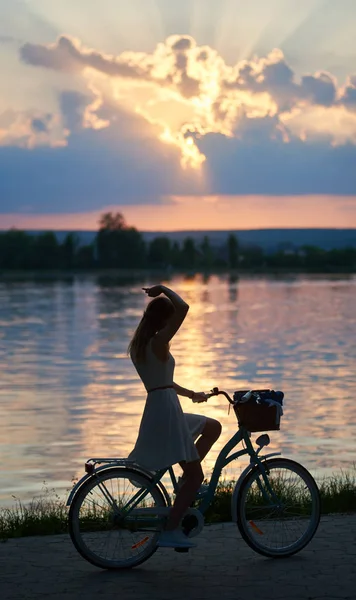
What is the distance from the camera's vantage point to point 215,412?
20438mm

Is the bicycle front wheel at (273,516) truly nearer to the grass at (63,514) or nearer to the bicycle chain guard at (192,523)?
the bicycle chain guard at (192,523)

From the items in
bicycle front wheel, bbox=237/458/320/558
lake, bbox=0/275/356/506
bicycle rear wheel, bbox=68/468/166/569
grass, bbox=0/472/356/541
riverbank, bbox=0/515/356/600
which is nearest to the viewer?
riverbank, bbox=0/515/356/600

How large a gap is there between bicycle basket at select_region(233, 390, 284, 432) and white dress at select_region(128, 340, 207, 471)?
409 millimetres

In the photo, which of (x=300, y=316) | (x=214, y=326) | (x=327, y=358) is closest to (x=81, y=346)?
(x=327, y=358)

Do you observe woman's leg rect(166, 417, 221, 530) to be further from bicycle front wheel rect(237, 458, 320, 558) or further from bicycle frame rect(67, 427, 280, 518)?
bicycle front wheel rect(237, 458, 320, 558)

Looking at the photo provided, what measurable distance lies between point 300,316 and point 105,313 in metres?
13.2

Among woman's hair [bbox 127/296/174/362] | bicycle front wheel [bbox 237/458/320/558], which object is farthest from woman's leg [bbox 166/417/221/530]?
woman's hair [bbox 127/296/174/362]

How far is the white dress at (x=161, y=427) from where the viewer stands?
23.9ft

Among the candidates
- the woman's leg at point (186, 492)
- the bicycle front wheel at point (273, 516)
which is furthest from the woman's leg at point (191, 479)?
the bicycle front wheel at point (273, 516)

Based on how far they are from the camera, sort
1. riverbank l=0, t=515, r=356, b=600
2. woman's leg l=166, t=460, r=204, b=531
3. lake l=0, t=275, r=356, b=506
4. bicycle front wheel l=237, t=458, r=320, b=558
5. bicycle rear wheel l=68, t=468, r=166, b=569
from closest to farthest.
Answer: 1. riverbank l=0, t=515, r=356, b=600
2. bicycle rear wheel l=68, t=468, r=166, b=569
3. woman's leg l=166, t=460, r=204, b=531
4. bicycle front wheel l=237, t=458, r=320, b=558
5. lake l=0, t=275, r=356, b=506

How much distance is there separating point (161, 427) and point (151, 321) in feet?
2.30

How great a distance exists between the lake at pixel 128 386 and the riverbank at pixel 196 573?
116 inches

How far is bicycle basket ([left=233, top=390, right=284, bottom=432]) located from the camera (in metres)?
7.45

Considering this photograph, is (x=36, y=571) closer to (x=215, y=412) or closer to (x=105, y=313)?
(x=215, y=412)
